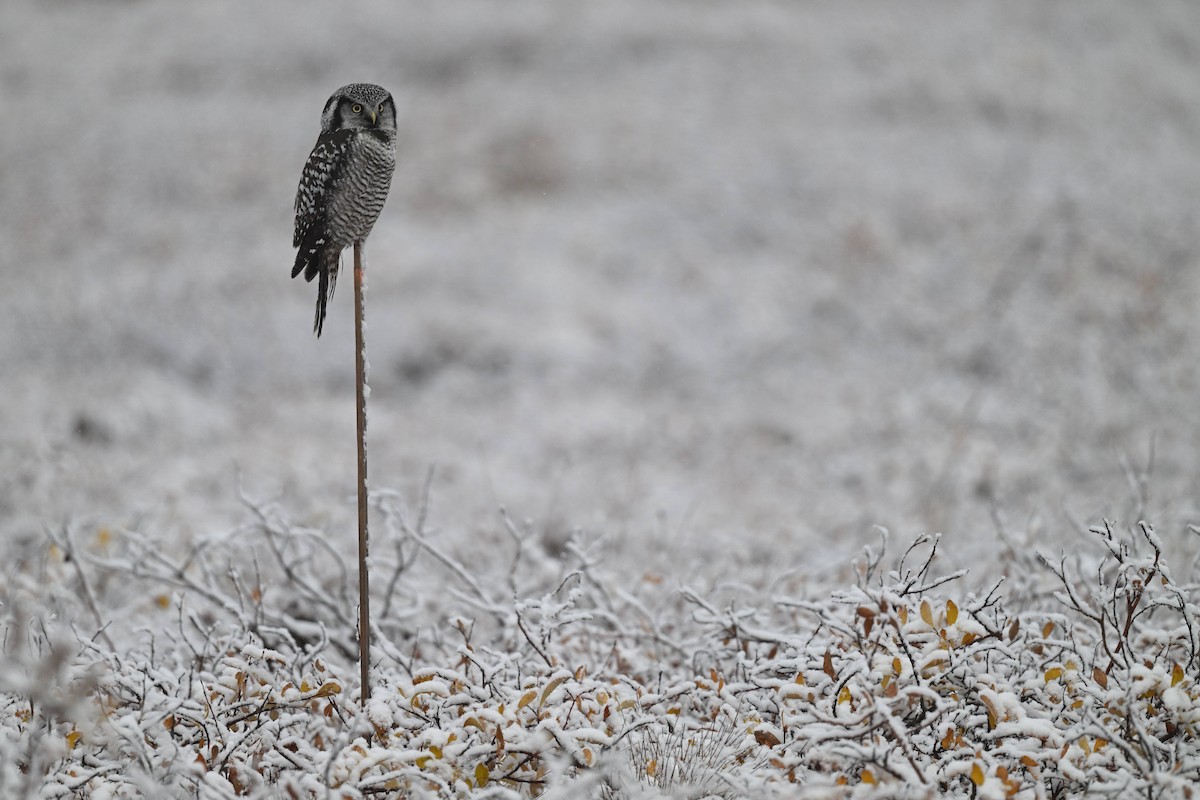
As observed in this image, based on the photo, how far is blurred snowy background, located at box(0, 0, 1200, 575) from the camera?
6.22 m

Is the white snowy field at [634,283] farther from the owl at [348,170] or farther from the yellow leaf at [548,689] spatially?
the owl at [348,170]

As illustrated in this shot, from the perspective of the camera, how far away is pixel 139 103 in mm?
13414

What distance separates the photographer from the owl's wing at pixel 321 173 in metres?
1.93

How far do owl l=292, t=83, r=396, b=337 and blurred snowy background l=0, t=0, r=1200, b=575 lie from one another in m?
2.21

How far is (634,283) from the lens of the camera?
9.62 meters

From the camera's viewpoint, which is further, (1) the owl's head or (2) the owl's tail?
(2) the owl's tail

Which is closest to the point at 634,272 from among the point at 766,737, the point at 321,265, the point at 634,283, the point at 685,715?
the point at 634,283

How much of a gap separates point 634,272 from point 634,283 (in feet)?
0.80

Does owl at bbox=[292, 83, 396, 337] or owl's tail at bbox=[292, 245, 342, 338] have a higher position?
owl at bbox=[292, 83, 396, 337]

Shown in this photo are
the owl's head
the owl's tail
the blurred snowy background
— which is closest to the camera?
the owl's head

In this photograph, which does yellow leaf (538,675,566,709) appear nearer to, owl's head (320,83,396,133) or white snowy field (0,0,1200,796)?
white snowy field (0,0,1200,796)

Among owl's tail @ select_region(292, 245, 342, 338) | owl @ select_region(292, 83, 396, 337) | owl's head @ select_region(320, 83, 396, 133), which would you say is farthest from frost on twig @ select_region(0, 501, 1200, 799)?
owl's head @ select_region(320, 83, 396, 133)

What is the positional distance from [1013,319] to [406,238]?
25.6ft

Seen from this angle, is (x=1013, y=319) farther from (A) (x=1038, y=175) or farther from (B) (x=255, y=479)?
(B) (x=255, y=479)
